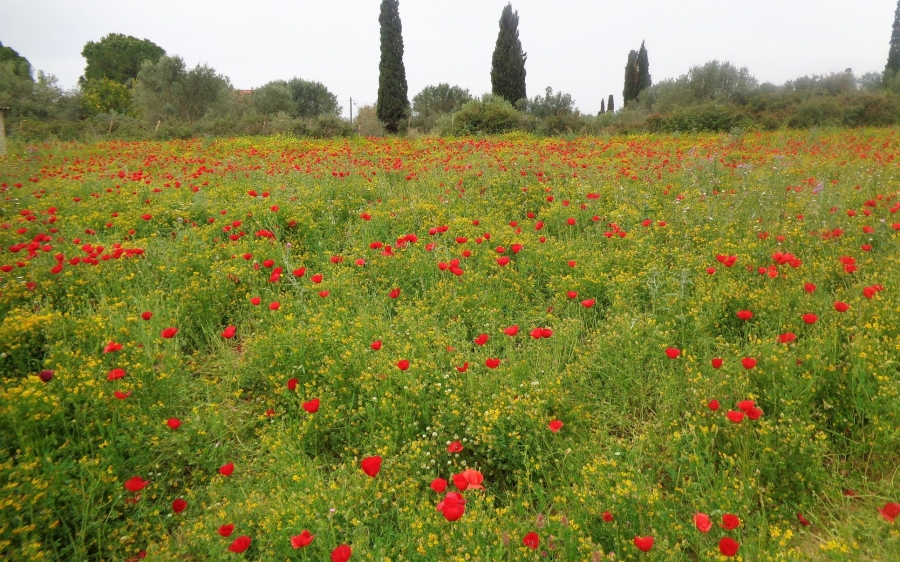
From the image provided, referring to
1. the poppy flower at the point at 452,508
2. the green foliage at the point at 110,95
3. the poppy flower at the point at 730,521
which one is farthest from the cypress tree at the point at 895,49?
the green foliage at the point at 110,95

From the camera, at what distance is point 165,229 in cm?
547

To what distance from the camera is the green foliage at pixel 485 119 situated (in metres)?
19.7

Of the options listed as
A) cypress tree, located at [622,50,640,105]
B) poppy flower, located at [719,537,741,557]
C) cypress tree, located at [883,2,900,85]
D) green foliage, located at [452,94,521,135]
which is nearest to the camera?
poppy flower, located at [719,537,741,557]

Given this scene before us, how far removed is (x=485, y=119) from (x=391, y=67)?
24.1 feet

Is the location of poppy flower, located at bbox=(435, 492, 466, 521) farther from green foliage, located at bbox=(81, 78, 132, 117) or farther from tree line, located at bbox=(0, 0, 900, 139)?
green foliage, located at bbox=(81, 78, 132, 117)

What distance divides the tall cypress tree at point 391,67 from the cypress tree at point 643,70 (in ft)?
74.2

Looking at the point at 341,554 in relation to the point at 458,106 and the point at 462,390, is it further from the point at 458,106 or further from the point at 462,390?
the point at 458,106

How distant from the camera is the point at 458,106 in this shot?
87.9 ft

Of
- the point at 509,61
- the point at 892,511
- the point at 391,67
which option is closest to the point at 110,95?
the point at 391,67

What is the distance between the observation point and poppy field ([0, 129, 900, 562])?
1.98 metres

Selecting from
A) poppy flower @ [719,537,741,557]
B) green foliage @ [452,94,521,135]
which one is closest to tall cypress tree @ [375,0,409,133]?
green foliage @ [452,94,521,135]

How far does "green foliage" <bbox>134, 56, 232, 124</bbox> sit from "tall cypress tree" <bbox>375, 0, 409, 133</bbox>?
10.2 meters

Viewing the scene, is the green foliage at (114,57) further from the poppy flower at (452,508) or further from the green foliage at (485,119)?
the poppy flower at (452,508)

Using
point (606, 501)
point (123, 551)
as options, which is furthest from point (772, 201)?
point (123, 551)
